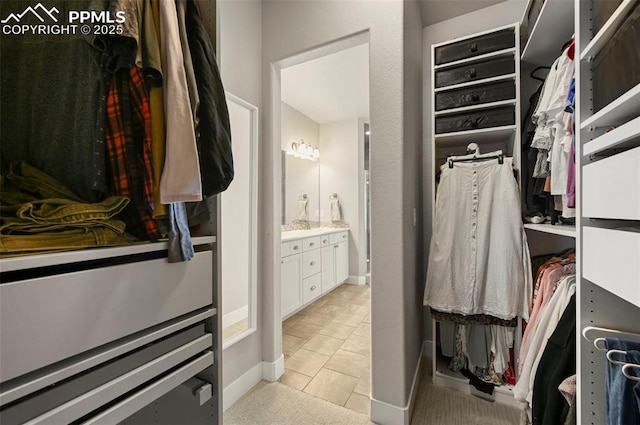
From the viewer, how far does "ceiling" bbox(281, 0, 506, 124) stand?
202cm

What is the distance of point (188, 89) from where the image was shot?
31.2 inches

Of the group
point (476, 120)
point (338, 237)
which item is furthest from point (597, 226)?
point (338, 237)

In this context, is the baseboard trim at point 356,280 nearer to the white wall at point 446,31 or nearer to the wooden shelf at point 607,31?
the white wall at point 446,31

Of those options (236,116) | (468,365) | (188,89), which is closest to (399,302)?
(468,365)

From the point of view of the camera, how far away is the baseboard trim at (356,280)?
4.28 meters

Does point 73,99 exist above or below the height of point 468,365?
above

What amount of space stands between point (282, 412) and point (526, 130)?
235 centimetres

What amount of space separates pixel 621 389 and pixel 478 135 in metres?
1.51

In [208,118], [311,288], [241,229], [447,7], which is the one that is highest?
[447,7]

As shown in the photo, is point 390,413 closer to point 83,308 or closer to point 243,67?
point 83,308

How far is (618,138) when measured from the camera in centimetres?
62

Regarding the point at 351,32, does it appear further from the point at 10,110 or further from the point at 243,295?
the point at 243,295

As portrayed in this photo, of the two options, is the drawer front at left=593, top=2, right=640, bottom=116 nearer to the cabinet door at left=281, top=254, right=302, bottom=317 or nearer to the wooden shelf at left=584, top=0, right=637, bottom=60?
the wooden shelf at left=584, top=0, right=637, bottom=60

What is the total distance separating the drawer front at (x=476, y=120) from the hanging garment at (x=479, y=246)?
257 millimetres
